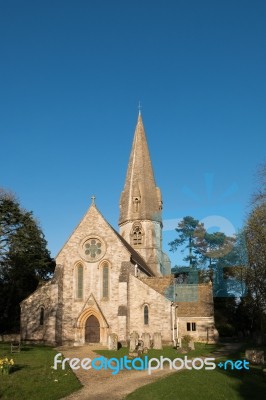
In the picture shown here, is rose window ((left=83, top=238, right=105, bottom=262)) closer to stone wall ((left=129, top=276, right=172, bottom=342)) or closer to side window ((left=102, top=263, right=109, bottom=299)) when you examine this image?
side window ((left=102, top=263, right=109, bottom=299))

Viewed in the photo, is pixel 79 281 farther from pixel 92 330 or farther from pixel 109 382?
pixel 109 382

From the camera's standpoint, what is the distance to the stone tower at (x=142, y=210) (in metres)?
48.1

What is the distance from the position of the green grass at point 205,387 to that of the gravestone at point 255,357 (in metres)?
3.68

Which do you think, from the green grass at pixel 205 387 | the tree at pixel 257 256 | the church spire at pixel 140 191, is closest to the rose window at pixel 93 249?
the tree at pixel 257 256

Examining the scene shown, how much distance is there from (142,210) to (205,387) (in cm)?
3585

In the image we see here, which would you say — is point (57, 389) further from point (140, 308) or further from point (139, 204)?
point (139, 204)

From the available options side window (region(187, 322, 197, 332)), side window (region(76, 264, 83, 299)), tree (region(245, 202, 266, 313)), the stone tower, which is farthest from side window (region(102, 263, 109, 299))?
the stone tower

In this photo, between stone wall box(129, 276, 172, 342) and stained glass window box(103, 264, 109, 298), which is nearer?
stone wall box(129, 276, 172, 342)

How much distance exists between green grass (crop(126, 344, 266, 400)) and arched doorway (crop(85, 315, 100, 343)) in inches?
654

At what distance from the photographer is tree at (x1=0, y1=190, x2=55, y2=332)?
39562mm

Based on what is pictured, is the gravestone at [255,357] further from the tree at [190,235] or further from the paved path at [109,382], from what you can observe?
the tree at [190,235]

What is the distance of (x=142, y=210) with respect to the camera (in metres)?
49.4

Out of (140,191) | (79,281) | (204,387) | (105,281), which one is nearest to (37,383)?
(204,387)

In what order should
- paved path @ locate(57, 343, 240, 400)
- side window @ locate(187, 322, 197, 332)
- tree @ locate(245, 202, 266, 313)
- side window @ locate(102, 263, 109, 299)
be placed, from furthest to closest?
1. side window @ locate(187, 322, 197, 332)
2. side window @ locate(102, 263, 109, 299)
3. tree @ locate(245, 202, 266, 313)
4. paved path @ locate(57, 343, 240, 400)
